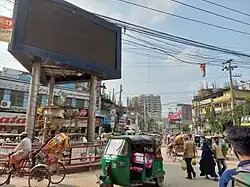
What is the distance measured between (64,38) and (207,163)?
31.8 feet

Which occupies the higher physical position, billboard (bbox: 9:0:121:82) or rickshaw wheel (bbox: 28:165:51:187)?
billboard (bbox: 9:0:121:82)

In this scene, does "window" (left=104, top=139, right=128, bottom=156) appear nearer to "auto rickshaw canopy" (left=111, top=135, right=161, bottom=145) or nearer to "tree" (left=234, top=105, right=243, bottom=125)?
"auto rickshaw canopy" (left=111, top=135, right=161, bottom=145)

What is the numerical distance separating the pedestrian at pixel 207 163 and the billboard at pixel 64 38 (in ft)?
26.8

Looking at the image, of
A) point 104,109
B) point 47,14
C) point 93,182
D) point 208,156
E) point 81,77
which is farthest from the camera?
point 104,109

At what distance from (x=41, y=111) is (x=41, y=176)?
371 inches

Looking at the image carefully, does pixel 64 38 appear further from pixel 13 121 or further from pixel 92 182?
pixel 13 121

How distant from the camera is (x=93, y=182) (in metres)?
8.27

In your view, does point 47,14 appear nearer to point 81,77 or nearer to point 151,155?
point 81,77

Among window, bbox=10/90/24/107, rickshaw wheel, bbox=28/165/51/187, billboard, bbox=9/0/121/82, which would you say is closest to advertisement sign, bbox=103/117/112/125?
window, bbox=10/90/24/107

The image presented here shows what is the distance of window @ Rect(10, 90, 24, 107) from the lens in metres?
28.1

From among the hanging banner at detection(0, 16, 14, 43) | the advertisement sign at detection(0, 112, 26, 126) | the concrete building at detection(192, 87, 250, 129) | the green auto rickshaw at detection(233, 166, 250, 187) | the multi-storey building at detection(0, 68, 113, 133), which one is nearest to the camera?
the green auto rickshaw at detection(233, 166, 250, 187)

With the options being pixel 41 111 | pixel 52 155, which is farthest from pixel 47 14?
pixel 52 155

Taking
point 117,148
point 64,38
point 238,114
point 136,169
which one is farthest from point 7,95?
point 238,114

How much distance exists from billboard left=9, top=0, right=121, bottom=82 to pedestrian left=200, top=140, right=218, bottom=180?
8.16 metres
